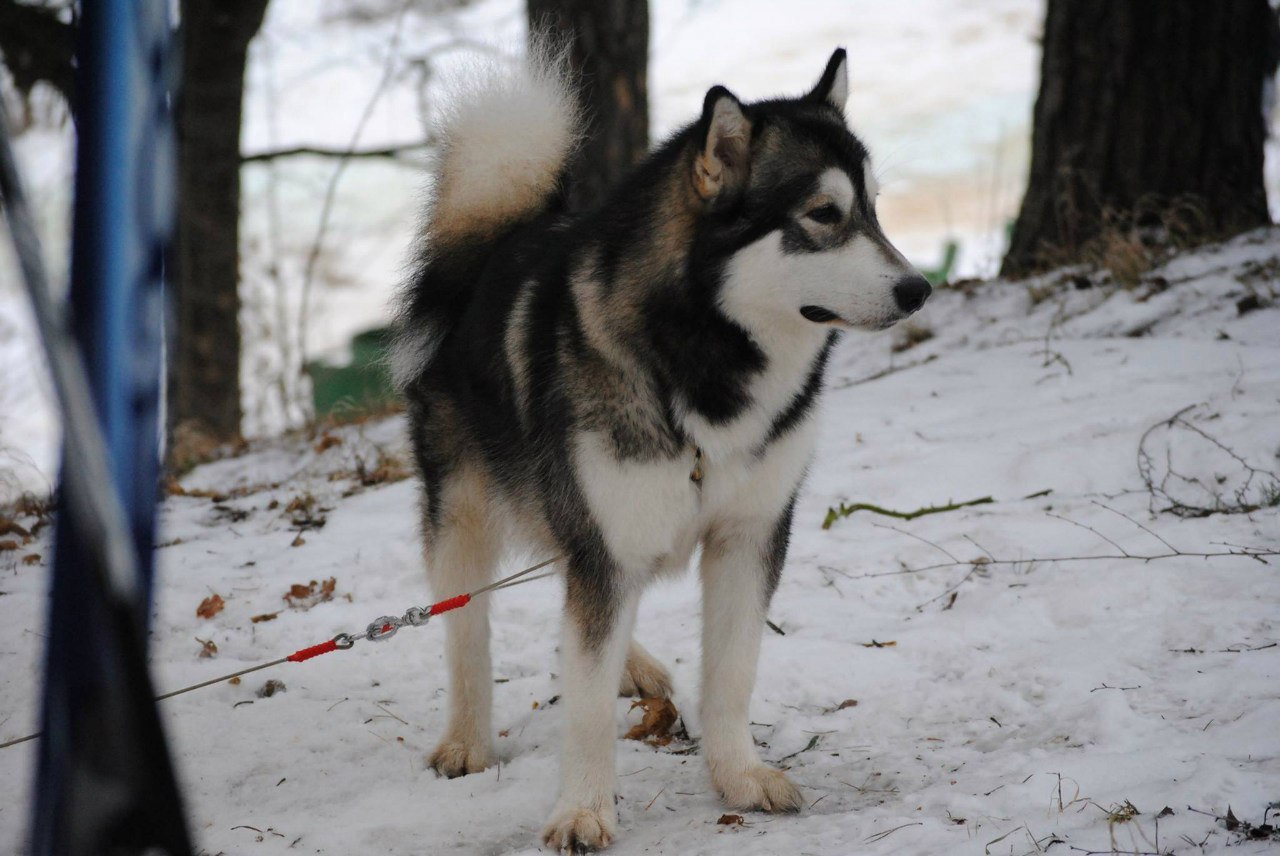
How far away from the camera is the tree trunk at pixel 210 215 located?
7562mm

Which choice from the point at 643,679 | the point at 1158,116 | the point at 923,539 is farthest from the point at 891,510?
the point at 1158,116

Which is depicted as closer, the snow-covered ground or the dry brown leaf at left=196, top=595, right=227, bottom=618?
the snow-covered ground

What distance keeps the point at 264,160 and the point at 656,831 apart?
8.05 meters

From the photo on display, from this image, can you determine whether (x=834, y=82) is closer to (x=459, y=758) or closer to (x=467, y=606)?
(x=467, y=606)

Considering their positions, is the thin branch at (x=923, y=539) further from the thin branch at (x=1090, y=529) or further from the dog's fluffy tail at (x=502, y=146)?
the dog's fluffy tail at (x=502, y=146)

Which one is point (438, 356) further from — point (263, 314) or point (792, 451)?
point (263, 314)

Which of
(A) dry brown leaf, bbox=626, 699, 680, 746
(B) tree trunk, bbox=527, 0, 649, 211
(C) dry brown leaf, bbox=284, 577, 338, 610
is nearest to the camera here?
(A) dry brown leaf, bbox=626, 699, 680, 746

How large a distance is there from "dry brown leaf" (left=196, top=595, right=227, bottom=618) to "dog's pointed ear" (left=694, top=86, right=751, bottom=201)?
87.1 inches

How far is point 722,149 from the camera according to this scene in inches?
89.8

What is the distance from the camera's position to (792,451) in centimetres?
236

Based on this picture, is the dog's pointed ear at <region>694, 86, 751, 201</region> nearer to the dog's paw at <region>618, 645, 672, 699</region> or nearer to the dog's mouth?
the dog's mouth

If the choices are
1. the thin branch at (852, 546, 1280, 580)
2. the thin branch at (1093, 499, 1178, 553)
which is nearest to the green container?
the thin branch at (852, 546, 1280, 580)

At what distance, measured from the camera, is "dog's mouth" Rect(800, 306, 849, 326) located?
2.21 meters

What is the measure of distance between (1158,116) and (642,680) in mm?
4504
